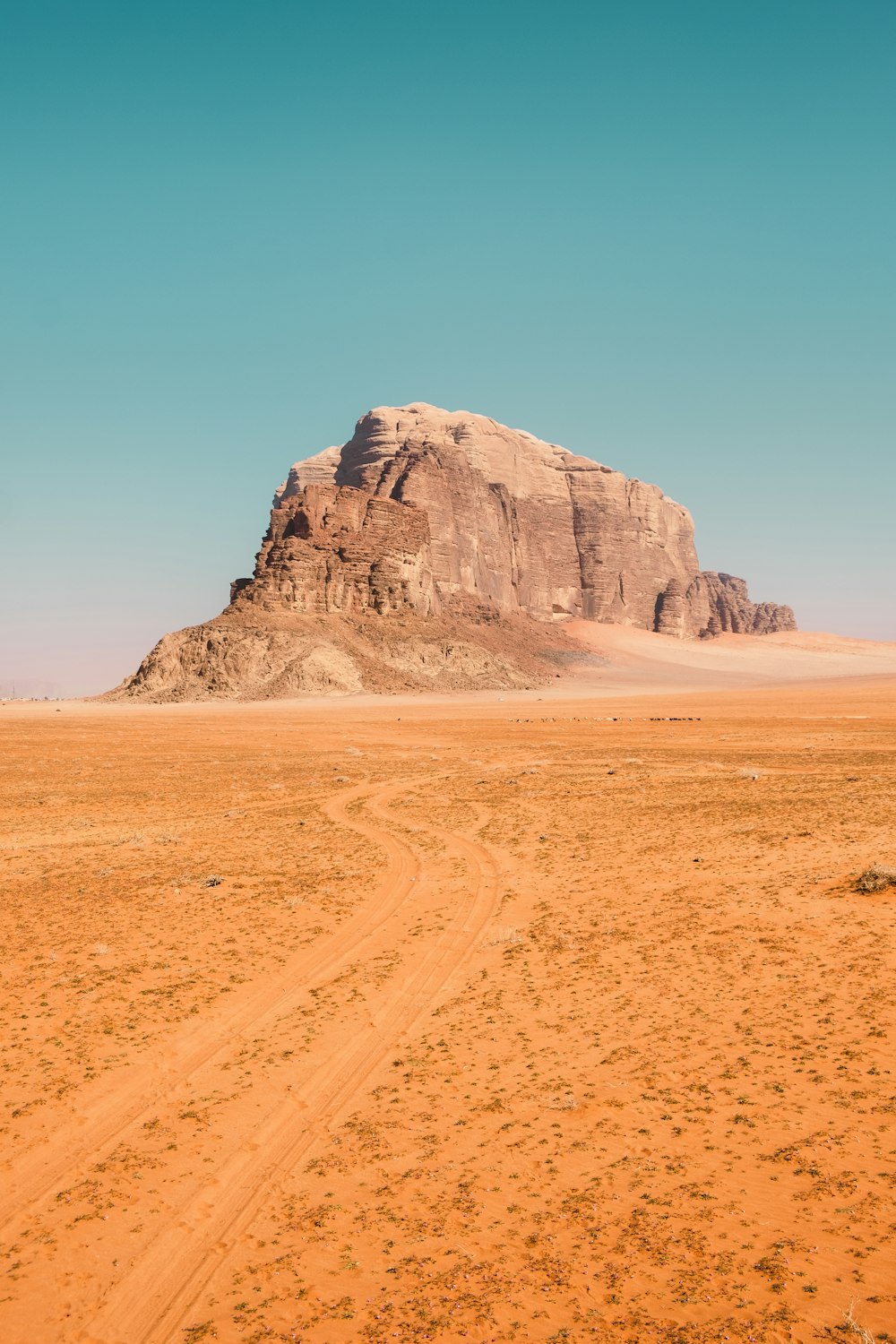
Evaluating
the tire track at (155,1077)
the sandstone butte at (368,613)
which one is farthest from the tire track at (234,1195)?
the sandstone butte at (368,613)

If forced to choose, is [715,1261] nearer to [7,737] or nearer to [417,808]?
[417,808]

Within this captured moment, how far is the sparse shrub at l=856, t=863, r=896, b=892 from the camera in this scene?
13.5 meters

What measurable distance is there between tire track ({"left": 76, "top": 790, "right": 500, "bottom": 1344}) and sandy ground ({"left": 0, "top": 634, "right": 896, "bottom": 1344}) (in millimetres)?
27

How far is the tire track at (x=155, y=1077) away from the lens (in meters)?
7.04

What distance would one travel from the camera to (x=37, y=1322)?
5.48 meters

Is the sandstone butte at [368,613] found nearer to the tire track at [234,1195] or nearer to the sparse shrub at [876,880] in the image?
the sparse shrub at [876,880]

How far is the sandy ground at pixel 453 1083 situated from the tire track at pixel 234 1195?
3 centimetres

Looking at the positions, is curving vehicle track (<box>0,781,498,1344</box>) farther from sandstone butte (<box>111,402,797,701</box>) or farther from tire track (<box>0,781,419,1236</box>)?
sandstone butte (<box>111,402,797,701</box>)

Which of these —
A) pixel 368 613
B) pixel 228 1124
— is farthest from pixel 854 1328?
pixel 368 613

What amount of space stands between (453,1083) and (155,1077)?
9.75ft

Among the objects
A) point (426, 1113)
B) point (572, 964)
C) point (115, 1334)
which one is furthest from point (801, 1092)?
point (115, 1334)

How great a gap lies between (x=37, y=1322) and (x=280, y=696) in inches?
3694

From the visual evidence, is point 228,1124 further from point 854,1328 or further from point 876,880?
point 876,880

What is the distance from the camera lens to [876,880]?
13.5 m
